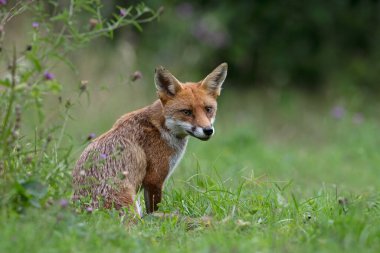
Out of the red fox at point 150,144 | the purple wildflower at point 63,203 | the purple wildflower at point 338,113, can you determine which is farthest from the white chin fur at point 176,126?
the purple wildflower at point 338,113

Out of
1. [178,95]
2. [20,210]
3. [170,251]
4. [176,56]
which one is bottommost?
[170,251]

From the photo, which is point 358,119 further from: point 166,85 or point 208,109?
point 166,85

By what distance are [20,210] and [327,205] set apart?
255cm

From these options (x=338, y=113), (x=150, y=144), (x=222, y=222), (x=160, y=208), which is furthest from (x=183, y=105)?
(x=338, y=113)

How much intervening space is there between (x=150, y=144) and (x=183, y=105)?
479mm

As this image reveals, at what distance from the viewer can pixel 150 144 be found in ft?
21.4

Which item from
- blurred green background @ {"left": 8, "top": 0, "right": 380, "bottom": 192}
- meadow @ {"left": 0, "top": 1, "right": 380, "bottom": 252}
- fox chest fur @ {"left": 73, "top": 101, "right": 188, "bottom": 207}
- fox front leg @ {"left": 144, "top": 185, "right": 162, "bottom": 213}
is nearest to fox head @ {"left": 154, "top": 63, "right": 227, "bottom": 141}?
fox chest fur @ {"left": 73, "top": 101, "right": 188, "bottom": 207}

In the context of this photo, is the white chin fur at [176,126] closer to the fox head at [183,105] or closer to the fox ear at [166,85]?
the fox head at [183,105]

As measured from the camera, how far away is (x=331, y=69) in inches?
647

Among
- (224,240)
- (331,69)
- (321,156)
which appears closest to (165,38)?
(331,69)

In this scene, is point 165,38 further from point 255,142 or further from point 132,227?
point 132,227

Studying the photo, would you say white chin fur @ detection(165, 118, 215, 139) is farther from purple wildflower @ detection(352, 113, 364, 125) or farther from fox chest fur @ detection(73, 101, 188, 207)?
purple wildflower @ detection(352, 113, 364, 125)

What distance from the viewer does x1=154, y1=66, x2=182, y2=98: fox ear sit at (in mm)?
6637

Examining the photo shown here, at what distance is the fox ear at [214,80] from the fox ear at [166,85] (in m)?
0.31
